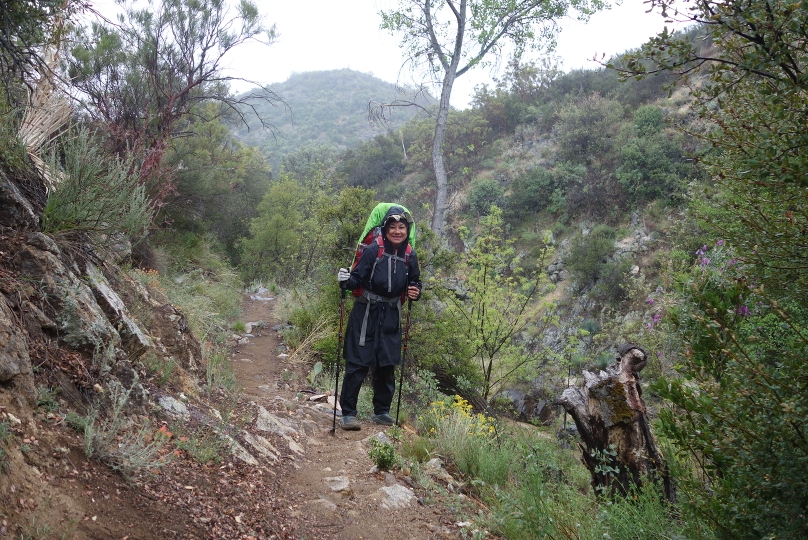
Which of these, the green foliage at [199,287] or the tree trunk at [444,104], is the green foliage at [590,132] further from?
the green foliage at [199,287]

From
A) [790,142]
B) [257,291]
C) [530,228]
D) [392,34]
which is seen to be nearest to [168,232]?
[257,291]

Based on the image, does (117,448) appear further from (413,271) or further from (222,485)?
(413,271)

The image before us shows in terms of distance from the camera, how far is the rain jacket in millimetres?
5211

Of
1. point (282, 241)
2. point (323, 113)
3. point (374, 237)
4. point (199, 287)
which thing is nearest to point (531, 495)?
point (374, 237)

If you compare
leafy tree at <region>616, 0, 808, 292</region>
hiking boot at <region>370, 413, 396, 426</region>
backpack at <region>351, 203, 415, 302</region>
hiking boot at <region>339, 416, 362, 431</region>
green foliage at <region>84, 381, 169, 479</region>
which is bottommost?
hiking boot at <region>370, 413, 396, 426</region>

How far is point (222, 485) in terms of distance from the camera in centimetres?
304

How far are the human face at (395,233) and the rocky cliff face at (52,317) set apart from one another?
Answer: 246 centimetres

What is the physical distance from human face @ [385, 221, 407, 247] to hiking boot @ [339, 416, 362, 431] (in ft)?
6.18

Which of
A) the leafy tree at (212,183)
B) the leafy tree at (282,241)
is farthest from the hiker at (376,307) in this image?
the leafy tree at (282,241)

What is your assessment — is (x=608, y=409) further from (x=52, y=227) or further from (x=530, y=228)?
(x=530, y=228)

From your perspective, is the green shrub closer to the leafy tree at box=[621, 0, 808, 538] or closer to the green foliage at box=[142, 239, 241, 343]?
the leafy tree at box=[621, 0, 808, 538]

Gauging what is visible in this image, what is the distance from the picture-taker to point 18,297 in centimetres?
287

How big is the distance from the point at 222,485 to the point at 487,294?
5.61 m

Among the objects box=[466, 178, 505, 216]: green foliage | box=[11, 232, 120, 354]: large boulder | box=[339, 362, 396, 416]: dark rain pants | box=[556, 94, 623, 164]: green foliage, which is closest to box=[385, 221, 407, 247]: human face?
box=[339, 362, 396, 416]: dark rain pants
